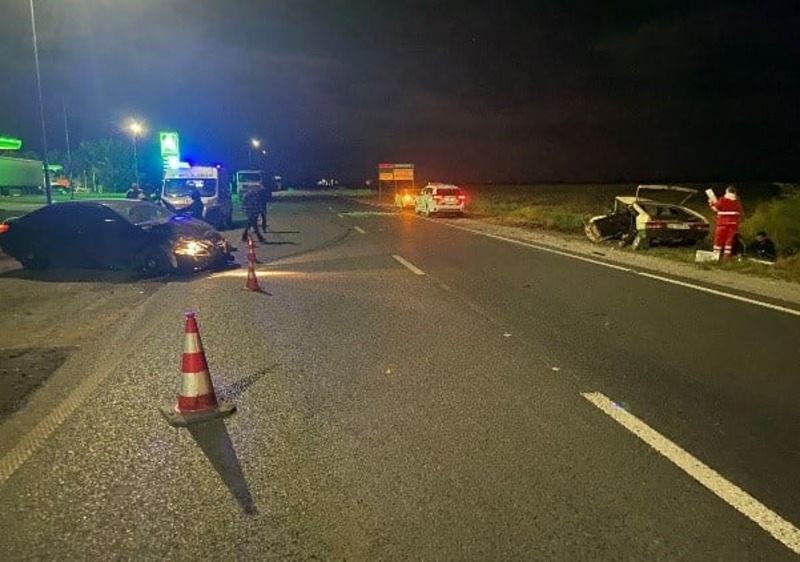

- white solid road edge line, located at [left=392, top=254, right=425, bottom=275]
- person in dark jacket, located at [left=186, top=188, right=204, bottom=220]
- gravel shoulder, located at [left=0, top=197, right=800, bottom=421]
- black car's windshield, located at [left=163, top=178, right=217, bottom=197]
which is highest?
black car's windshield, located at [left=163, top=178, right=217, bottom=197]

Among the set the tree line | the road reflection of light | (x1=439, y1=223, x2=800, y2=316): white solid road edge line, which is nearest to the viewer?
(x1=439, y1=223, x2=800, y2=316): white solid road edge line

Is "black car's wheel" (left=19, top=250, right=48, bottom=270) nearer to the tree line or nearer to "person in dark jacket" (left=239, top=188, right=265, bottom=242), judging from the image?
"person in dark jacket" (left=239, top=188, right=265, bottom=242)

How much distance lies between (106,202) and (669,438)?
507 inches

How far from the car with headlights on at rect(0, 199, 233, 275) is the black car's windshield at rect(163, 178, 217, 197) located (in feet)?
39.7

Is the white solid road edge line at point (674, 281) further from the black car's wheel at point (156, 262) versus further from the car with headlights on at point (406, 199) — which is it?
the car with headlights on at point (406, 199)

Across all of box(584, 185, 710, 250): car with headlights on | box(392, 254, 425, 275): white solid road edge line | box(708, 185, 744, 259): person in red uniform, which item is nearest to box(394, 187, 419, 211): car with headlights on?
box(584, 185, 710, 250): car with headlights on

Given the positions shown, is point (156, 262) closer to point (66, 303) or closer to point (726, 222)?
point (66, 303)

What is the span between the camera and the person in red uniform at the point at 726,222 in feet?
49.6

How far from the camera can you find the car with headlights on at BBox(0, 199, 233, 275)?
1393 centimetres

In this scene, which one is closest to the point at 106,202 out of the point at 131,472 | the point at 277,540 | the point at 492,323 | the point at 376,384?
the point at 492,323

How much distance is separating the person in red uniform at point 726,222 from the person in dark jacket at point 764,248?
1.30m

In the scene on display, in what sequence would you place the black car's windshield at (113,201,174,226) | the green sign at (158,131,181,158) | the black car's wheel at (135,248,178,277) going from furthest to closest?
the green sign at (158,131,181,158) < the black car's windshield at (113,201,174,226) < the black car's wheel at (135,248,178,277)

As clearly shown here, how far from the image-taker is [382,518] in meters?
3.71

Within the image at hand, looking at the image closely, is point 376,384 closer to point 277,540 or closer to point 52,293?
point 277,540
